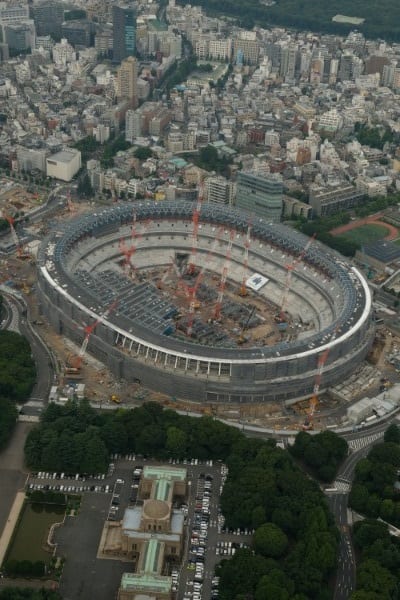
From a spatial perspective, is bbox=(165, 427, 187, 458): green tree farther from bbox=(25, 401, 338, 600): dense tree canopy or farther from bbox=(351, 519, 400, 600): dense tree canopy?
bbox=(351, 519, 400, 600): dense tree canopy

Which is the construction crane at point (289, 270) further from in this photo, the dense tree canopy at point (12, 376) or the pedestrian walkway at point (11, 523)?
the pedestrian walkway at point (11, 523)

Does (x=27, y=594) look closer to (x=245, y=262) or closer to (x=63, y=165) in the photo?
(x=245, y=262)

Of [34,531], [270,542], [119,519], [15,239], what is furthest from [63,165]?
[270,542]

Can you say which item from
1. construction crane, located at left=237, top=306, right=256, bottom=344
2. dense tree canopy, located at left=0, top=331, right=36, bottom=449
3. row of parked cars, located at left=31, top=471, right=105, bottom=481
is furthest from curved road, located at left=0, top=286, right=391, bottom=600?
construction crane, located at left=237, top=306, right=256, bottom=344

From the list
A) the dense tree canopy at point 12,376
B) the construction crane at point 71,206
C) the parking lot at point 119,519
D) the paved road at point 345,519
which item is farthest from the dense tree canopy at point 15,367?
the construction crane at point 71,206

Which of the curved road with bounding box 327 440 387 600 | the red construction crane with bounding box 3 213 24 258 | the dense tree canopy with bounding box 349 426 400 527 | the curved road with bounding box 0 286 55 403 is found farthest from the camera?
the red construction crane with bounding box 3 213 24 258
